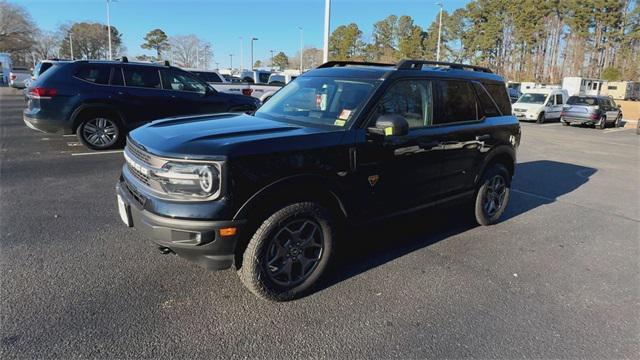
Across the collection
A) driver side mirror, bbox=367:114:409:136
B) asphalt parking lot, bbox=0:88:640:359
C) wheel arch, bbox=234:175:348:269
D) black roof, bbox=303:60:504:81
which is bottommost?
asphalt parking lot, bbox=0:88:640:359

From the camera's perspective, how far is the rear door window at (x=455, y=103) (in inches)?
165

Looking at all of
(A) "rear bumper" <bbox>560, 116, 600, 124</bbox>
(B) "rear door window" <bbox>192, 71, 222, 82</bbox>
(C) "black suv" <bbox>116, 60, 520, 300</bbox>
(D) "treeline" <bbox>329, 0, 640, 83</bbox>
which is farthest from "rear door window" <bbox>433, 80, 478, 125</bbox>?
(D) "treeline" <bbox>329, 0, 640, 83</bbox>

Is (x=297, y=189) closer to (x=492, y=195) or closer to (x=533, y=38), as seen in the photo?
(x=492, y=195)

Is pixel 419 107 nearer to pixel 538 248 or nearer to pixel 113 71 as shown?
pixel 538 248

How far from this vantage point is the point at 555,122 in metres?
23.5

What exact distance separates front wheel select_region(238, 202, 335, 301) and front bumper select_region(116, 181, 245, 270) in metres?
0.19

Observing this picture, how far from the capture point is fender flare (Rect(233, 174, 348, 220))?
2.84 metres

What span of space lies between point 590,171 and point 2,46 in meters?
85.0

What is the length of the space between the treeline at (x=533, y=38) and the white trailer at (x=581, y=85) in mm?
6121

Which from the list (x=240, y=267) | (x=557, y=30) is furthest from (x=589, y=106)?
(x=557, y=30)

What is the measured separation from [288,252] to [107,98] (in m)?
7.07

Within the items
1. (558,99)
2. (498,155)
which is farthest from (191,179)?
(558,99)

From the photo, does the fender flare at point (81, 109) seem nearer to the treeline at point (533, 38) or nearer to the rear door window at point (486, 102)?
the rear door window at point (486, 102)

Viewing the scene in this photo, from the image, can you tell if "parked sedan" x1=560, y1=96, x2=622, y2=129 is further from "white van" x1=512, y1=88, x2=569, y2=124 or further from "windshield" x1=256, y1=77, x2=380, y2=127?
"windshield" x1=256, y1=77, x2=380, y2=127
